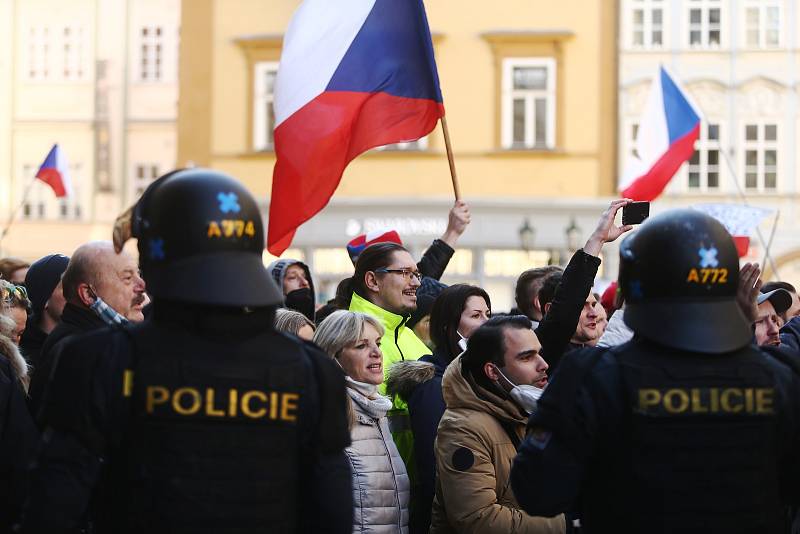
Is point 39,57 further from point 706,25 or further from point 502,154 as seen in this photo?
point 706,25

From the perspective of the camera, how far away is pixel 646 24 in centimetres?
2789

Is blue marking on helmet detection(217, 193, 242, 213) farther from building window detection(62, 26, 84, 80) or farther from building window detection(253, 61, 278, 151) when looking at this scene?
building window detection(62, 26, 84, 80)

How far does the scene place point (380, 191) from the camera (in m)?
27.9

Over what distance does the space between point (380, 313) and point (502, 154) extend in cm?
2118

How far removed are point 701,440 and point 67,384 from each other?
1595mm

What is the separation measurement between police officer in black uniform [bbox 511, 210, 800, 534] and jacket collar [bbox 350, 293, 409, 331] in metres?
3.25

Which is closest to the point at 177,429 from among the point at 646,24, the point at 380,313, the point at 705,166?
the point at 380,313

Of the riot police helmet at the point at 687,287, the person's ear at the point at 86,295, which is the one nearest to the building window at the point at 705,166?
the person's ear at the point at 86,295

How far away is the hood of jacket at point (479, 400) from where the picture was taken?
16.8 feet

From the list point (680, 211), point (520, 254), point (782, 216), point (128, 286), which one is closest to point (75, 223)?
point (520, 254)

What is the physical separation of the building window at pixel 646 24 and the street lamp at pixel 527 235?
448 centimetres

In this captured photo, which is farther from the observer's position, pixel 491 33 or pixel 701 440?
pixel 491 33

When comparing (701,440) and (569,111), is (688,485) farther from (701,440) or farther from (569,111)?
(569,111)

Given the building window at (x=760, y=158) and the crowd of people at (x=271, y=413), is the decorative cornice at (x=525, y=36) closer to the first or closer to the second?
the building window at (x=760, y=158)
